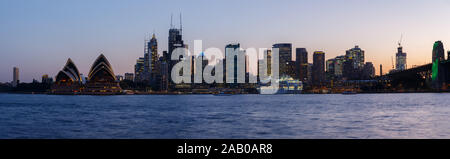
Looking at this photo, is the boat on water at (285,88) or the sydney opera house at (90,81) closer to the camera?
the sydney opera house at (90,81)

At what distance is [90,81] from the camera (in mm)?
124062

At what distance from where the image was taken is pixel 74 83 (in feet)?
422

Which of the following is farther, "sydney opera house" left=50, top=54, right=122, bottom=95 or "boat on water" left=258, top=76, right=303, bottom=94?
"boat on water" left=258, top=76, right=303, bottom=94

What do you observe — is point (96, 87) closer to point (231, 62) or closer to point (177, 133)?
point (231, 62)

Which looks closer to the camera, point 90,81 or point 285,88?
point 90,81

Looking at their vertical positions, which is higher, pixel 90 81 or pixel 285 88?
pixel 90 81

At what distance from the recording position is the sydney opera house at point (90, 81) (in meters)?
120

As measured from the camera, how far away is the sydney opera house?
12012 centimetres

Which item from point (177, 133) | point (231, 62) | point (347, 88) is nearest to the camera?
point (177, 133)
